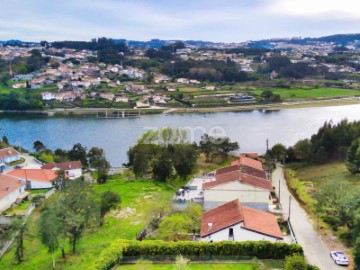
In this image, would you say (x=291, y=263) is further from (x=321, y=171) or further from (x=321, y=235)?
(x=321, y=171)

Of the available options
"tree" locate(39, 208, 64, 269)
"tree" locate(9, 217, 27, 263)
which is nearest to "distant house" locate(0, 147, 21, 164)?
"tree" locate(9, 217, 27, 263)

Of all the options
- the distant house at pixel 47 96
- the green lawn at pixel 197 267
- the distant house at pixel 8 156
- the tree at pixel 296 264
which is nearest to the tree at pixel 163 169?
the green lawn at pixel 197 267

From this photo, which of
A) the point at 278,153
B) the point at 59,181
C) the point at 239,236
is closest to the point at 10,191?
the point at 59,181

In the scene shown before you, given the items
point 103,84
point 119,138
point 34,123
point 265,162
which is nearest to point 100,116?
point 34,123

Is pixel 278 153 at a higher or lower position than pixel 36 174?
higher

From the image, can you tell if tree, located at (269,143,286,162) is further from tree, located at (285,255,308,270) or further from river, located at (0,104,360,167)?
tree, located at (285,255,308,270)

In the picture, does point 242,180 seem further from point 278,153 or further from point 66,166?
point 66,166
